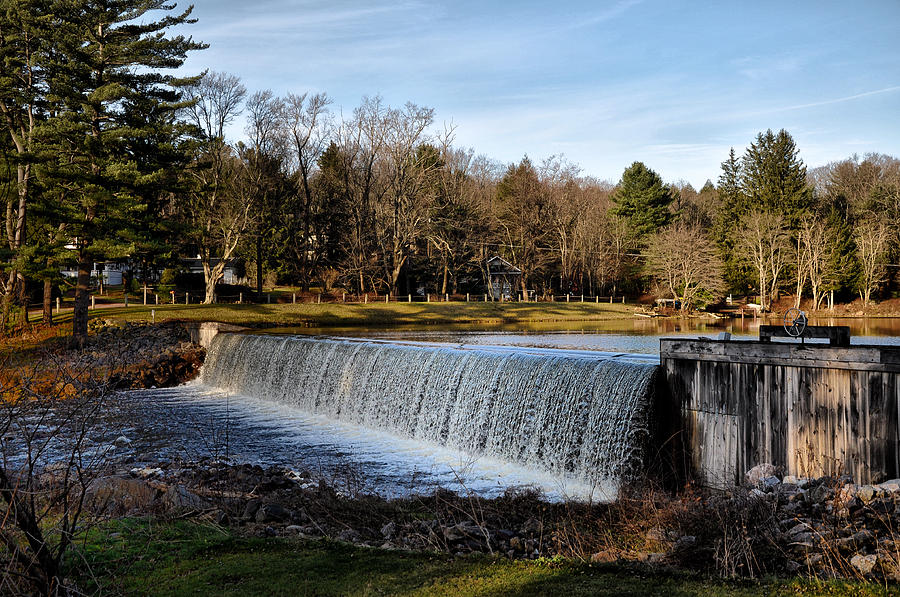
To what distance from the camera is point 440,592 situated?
514 centimetres

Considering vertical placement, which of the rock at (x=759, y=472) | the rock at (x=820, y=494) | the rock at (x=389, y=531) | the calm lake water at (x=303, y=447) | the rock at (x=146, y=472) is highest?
the rock at (x=820, y=494)

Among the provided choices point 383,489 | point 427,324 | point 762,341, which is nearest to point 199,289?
point 427,324

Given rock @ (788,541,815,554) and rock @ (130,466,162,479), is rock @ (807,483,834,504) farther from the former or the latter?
rock @ (130,466,162,479)

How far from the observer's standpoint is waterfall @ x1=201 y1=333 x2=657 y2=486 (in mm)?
11516

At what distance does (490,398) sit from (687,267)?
38583 millimetres

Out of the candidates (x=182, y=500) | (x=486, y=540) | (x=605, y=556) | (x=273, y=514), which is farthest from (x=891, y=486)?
(x=182, y=500)

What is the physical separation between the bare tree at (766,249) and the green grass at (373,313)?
9.89 meters

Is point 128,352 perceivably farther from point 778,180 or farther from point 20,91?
point 778,180

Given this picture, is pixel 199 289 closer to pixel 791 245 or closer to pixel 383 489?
pixel 383 489

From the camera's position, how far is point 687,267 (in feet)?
160

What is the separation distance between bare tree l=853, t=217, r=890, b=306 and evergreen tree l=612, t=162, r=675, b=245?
16.8 metres

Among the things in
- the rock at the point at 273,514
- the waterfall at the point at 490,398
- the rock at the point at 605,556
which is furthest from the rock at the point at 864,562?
the rock at the point at 273,514

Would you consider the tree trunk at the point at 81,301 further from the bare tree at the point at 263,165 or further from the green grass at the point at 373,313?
the bare tree at the point at 263,165

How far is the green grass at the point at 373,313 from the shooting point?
33.7 meters
